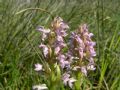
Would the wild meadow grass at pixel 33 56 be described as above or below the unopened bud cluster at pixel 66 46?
below

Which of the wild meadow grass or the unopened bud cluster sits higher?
the unopened bud cluster

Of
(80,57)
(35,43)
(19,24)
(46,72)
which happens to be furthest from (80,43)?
(19,24)

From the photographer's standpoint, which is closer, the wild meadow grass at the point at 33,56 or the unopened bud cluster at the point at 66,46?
the unopened bud cluster at the point at 66,46

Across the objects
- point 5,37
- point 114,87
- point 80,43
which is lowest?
point 114,87

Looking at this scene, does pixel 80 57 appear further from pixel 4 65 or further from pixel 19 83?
pixel 4 65

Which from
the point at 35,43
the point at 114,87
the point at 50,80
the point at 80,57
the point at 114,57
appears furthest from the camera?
the point at 35,43

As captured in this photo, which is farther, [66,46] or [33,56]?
[33,56]

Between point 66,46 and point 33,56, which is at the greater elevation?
point 66,46

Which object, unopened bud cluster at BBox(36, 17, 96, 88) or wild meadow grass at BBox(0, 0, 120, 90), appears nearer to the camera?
unopened bud cluster at BBox(36, 17, 96, 88)

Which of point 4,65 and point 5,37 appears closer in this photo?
point 4,65

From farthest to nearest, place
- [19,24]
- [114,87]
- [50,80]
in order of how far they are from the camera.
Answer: [19,24] → [114,87] → [50,80]

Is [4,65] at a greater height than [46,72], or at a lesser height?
lesser
